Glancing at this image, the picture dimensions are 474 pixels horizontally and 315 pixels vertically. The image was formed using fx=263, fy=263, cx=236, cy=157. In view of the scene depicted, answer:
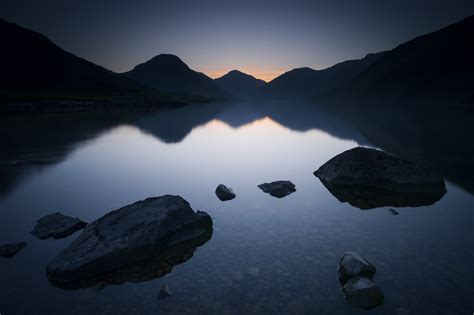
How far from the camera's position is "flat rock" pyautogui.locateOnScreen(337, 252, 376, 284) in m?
6.99

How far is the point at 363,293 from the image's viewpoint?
638 cm

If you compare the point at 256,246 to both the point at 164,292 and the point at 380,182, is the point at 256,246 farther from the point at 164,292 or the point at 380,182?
the point at 380,182

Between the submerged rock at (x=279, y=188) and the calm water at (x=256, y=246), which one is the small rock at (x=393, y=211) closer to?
the calm water at (x=256, y=246)

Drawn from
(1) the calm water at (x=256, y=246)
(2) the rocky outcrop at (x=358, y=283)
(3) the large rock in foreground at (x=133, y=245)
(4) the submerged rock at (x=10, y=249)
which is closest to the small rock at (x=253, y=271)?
(1) the calm water at (x=256, y=246)

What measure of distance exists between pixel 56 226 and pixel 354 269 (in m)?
10.6

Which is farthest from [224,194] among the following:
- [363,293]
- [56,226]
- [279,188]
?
[363,293]

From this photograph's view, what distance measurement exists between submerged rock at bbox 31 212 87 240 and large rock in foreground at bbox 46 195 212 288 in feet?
5.64

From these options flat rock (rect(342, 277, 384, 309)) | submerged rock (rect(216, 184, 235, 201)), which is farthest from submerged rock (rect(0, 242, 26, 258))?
flat rock (rect(342, 277, 384, 309))

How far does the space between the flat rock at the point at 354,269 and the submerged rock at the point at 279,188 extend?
6740mm

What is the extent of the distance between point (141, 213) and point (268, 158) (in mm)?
16645

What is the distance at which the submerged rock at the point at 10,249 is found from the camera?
8461mm

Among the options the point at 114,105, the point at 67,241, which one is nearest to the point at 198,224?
the point at 67,241

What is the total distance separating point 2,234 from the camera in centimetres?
999

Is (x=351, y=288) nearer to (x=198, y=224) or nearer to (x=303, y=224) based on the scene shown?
(x=303, y=224)
